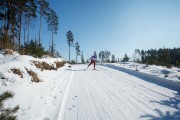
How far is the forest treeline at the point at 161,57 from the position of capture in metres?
41.1

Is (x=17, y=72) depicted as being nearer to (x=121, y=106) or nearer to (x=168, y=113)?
(x=121, y=106)

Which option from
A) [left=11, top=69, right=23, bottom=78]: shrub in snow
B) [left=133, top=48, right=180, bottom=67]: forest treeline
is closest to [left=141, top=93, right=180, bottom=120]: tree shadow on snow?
[left=11, top=69, right=23, bottom=78]: shrub in snow

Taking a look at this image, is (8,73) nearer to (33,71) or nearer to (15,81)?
(15,81)

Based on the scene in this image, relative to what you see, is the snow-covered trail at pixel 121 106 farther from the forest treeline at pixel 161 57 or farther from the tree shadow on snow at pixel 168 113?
the forest treeline at pixel 161 57

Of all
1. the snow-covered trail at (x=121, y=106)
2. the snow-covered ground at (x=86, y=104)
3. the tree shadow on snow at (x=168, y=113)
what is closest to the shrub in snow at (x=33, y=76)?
the snow-covered ground at (x=86, y=104)

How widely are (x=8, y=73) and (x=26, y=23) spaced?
2997cm

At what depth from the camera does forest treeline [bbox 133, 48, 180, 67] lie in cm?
4114

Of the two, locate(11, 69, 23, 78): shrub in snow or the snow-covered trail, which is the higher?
locate(11, 69, 23, 78): shrub in snow

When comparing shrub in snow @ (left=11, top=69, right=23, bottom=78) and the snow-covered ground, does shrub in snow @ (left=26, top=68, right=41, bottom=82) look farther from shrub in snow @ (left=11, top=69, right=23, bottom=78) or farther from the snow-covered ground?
shrub in snow @ (left=11, top=69, right=23, bottom=78)

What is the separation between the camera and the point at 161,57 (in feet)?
161

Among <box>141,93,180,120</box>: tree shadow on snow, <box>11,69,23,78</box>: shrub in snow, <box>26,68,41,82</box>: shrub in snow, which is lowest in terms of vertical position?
<box>141,93,180,120</box>: tree shadow on snow

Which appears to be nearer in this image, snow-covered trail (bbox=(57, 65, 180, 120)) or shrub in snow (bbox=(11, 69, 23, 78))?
snow-covered trail (bbox=(57, 65, 180, 120))

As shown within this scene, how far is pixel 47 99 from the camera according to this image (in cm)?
646

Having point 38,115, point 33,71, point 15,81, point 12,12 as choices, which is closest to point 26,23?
point 12,12
